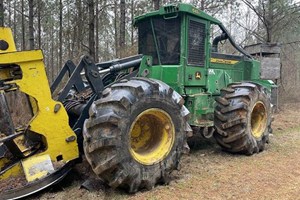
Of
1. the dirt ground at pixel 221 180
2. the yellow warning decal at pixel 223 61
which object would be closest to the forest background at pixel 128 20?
the yellow warning decal at pixel 223 61

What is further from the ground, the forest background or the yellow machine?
the forest background

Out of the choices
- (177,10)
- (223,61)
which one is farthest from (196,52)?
(223,61)

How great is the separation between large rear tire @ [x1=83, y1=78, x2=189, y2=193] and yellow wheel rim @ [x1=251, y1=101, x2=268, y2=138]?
7.95ft

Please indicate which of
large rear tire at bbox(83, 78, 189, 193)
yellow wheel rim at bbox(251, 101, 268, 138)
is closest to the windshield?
large rear tire at bbox(83, 78, 189, 193)

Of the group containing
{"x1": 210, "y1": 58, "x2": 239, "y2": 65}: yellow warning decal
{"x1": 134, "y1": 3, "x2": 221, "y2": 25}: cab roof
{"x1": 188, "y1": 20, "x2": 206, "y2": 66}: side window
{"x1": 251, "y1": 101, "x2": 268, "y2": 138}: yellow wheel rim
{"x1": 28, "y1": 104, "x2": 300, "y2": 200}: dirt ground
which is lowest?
{"x1": 28, "y1": 104, "x2": 300, "y2": 200}: dirt ground

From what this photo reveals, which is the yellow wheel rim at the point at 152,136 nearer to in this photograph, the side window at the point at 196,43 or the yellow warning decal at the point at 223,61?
the side window at the point at 196,43

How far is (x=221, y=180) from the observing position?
441 centimetres

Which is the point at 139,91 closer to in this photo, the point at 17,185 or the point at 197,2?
the point at 17,185

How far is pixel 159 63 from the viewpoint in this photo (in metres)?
5.64

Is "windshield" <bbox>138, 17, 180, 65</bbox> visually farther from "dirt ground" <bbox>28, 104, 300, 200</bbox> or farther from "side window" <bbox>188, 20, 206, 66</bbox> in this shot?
"dirt ground" <bbox>28, 104, 300, 200</bbox>

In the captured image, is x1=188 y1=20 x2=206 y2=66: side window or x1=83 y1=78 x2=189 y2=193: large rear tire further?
x1=188 y1=20 x2=206 y2=66: side window

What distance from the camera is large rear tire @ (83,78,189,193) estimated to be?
362 cm

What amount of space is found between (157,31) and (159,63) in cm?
56

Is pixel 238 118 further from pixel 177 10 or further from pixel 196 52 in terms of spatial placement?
pixel 177 10
